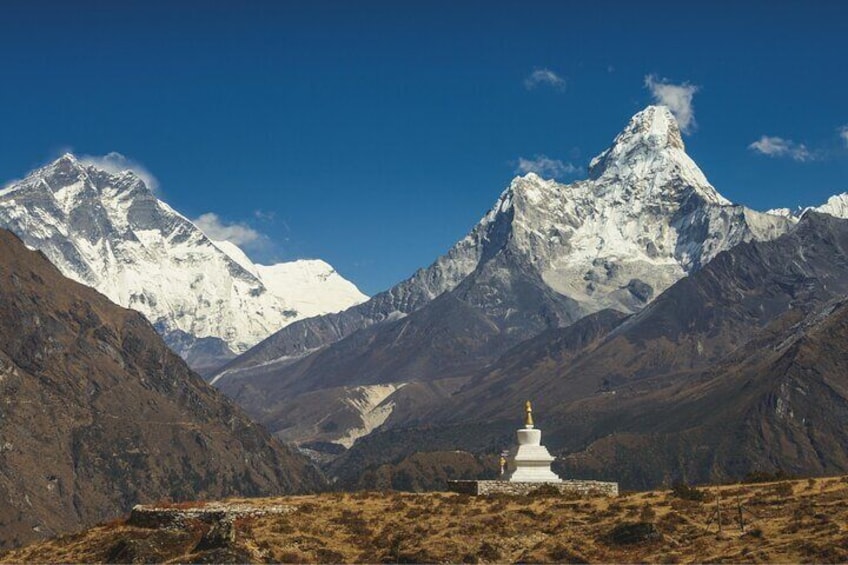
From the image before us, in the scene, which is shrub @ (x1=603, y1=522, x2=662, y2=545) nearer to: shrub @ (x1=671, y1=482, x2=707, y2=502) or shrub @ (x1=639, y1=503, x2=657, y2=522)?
shrub @ (x1=639, y1=503, x2=657, y2=522)

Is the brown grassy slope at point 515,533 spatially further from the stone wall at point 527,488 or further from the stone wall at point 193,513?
the stone wall at point 527,488

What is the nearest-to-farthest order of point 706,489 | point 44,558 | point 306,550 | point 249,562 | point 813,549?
1. point 813,549
2. point 249,562
3. point 306,550
4. point 44,558
5. point 706,489

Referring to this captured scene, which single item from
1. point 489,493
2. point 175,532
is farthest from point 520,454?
point 175,532

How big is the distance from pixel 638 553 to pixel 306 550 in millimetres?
20036

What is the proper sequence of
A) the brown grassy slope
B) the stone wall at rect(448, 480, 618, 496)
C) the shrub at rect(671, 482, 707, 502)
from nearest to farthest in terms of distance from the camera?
the brown grassy slope, the shrub at rect(671, 482, 707, 502), the stone wall at rect(448, 480, 618, 496)

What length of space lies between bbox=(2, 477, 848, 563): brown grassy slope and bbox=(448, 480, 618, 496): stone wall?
156 inches

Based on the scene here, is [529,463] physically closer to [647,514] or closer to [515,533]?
[647,514]

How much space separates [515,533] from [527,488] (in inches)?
652

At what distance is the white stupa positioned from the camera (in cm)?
10131

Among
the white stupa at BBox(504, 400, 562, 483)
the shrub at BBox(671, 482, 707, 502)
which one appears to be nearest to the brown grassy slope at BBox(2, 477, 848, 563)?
the shrub at BBox(671, 482, 707, 502)

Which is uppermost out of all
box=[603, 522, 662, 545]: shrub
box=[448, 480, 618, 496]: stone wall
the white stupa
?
the white stupa

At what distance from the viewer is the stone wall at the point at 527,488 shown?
3733 inches

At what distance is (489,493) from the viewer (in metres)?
94.4

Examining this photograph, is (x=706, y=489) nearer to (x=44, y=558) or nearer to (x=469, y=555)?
(x=469, y=555)
